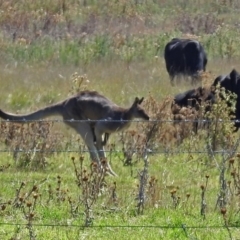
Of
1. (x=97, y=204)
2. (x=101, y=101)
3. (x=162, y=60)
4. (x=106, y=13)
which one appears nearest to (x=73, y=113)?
(x=101, y=101)

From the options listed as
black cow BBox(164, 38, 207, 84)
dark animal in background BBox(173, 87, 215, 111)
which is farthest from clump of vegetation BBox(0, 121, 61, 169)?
black cow BBox(164, 38, 207, 84)

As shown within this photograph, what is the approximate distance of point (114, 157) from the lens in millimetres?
13344

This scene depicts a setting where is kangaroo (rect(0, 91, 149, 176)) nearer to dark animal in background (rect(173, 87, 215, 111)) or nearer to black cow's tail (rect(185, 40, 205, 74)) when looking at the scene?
dark animal in background (rect(173, 87, 215, 111))

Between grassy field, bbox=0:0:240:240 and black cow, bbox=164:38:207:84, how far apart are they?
46 centimetres

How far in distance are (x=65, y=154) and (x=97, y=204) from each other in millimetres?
4335

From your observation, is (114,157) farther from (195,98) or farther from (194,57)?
(194,57)

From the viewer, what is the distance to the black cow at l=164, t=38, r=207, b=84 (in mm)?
24109

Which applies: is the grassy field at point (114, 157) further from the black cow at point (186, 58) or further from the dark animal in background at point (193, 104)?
the black cow at point (186, 58)

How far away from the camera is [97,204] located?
8945 millimetres

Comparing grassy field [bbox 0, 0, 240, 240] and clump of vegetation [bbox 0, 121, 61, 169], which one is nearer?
grassy field [bbox 0, 0, 240, 240]

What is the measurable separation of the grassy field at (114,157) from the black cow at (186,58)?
0.46 m

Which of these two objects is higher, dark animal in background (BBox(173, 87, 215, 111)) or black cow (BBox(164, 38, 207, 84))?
black cow (BBox(164, 38, 207, 84))

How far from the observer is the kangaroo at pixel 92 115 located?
12.1 m

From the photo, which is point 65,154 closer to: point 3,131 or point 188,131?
point 3,131
